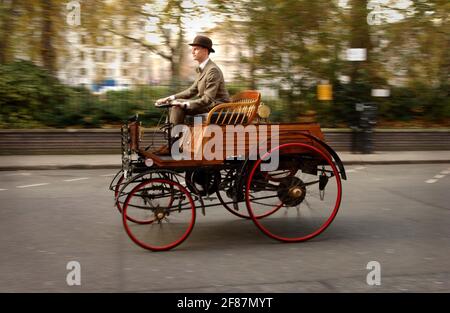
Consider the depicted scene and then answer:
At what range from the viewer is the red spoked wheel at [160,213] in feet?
20.4

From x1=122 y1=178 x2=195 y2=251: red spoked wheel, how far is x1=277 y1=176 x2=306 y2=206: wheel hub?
990mm

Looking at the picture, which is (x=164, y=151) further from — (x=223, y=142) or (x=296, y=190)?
(x=296, y=190)

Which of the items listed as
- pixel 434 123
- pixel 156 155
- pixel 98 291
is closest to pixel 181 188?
pixel 156 155

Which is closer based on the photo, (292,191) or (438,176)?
(292,191)

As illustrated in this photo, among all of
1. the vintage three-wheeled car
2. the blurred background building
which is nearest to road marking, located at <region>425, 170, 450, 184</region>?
the blurred background building

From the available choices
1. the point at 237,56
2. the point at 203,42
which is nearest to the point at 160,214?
the point at 203,42

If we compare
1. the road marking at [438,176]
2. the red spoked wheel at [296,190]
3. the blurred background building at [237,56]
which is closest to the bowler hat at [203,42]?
the red spoked wheel at [296,190]

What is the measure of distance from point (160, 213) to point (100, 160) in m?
7.69

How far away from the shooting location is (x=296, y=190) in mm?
6664

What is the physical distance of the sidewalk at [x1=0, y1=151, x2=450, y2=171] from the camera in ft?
42.7

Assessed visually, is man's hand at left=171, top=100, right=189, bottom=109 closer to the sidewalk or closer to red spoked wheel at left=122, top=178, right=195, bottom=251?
red spoked wheel at left=122, top=178, right=195, bottom=251

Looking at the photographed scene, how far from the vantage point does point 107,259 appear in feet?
19.5

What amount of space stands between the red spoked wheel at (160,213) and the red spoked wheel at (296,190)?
2.10ft

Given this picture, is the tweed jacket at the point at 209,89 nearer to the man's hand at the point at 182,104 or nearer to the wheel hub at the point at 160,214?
the man's hand at the point at 182,104
